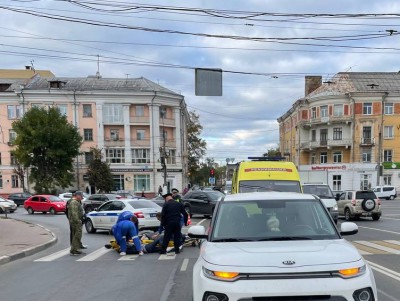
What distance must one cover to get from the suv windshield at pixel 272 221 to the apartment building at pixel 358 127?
58.8m

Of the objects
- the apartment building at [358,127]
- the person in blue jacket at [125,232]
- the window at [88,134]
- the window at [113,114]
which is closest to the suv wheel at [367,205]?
the person in blue jacket at [125,232]

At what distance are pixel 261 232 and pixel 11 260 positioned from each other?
27.5 feet

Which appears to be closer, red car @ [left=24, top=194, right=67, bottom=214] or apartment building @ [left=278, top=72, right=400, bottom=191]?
red car @ [left=24, top=194, right=67, bottom=214]

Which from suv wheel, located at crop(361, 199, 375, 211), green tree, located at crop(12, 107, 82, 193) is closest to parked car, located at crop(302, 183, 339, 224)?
suv wheel, located at crop(361, 199, 375, 211)

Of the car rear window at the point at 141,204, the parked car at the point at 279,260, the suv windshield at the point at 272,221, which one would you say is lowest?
the car rear window at the point at 141,204

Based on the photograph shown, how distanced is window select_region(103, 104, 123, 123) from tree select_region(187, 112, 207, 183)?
1307 inches

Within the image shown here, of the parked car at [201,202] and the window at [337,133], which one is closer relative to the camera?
the parked car at [201,202]

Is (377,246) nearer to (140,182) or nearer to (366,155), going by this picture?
(140,182)

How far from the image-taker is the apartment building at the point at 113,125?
62.7 m

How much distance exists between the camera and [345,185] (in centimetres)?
6438

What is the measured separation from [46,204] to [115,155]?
30642 mm

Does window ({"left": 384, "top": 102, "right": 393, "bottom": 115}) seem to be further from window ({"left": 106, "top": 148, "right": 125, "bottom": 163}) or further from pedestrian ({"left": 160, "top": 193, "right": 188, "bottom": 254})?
pedestrian ({"left": 160, "top": 193, "right": 188, "bottom": 254})

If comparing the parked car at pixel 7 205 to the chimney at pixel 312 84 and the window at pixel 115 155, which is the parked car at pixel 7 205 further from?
the chimney at pixel 312 84

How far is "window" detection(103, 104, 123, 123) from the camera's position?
63.2 m
